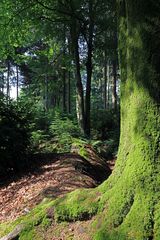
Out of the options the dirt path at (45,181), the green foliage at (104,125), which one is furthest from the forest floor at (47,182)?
the green foliage at (104,125)

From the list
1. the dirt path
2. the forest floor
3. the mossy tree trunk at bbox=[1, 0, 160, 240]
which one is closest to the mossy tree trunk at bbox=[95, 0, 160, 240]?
the mossy tree trunk at bbox=[1, 0, 160, 240]

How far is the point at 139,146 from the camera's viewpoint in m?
4.53

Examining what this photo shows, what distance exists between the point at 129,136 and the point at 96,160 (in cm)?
732

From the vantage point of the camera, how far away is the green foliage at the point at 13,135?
10727 mm

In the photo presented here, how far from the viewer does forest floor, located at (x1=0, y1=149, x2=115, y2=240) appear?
7.01m

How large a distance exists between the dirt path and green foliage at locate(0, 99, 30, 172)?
512 mm

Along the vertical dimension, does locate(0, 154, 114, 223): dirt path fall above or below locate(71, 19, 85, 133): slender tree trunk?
below

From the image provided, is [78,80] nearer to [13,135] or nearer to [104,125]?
[104,125]

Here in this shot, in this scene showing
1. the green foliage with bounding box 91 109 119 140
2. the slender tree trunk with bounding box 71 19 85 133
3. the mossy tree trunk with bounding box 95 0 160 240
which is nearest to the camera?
the mossy tree trunk with bounding box 95 0 160 240

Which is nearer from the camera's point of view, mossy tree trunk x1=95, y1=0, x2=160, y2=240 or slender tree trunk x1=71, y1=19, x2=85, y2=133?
mossy tree trunk x1=95, y1=0, x2=160, y2=240

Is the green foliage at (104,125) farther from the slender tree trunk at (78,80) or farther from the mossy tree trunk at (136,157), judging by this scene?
the mossy tree trunk at (136,157)

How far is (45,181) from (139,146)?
→ 4387mm

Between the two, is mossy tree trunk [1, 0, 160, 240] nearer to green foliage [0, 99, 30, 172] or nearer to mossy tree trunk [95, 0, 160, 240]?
mossy tree trunk [95, 0, 160, 240]

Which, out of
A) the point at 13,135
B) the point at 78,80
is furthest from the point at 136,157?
the point at 78,80
